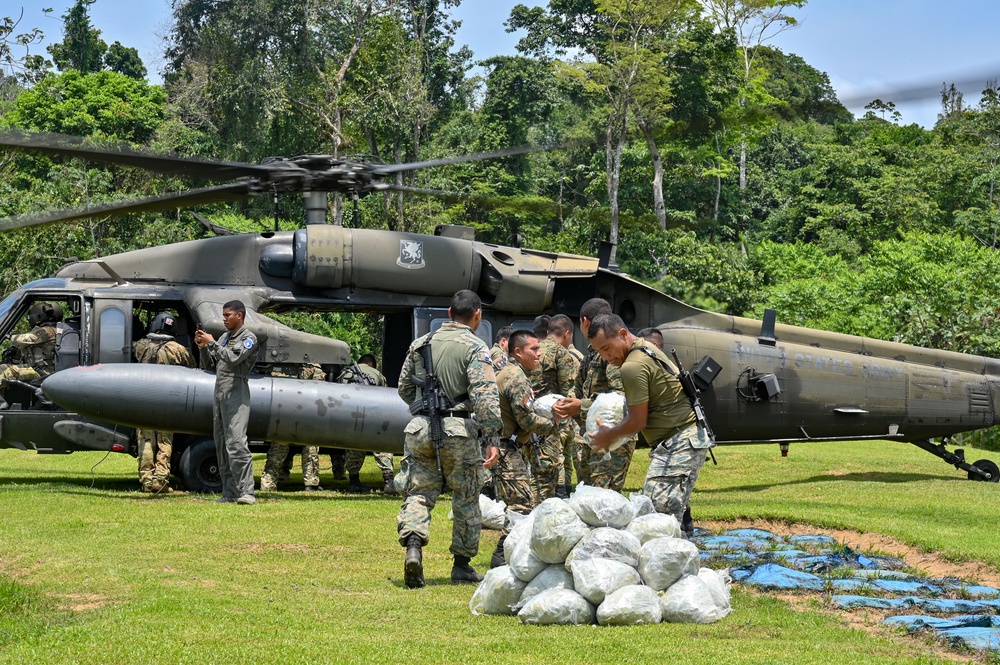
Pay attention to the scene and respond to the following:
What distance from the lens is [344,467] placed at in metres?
14.8

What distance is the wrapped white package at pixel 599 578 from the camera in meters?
6.37

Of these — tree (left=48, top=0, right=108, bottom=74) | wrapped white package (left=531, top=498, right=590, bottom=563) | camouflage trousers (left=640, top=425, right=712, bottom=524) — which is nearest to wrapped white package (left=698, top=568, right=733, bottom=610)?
wrapped white package (left=531, top=498, right=590, bottom=563)

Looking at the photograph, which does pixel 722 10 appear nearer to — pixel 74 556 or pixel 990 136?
pixel 990 136

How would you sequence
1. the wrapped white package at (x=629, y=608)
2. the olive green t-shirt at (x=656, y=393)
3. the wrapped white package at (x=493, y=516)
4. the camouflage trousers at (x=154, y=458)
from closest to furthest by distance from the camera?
the wrapped white package at (x=629, y=608) < the olive green t-shirt at (x=656, y=393) < the wrapped white package at (x=493, y=516) < the camouflage trousers at (x=154, y=458)

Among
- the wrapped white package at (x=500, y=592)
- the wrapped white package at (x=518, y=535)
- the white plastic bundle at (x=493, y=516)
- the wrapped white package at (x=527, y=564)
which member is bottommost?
the white plastic bundle at (x=493, y=516)

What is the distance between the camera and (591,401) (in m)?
9.90

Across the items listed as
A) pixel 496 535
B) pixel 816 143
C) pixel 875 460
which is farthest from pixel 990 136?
pixel 496 535

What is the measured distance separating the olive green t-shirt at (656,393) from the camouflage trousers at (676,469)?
0.08 metres

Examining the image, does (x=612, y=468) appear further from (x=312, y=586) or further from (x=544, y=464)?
(x=312, y=586)

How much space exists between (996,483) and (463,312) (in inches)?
390

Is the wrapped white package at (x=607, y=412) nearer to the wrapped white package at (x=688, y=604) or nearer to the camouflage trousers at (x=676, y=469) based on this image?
the camouflage trousers at (x=676, y=469)

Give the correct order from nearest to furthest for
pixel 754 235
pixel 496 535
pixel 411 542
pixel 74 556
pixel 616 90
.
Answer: pixel 411 542 < pixel 74 556 < pixel 496 535 < pixel 616 90 < pixel 754 235

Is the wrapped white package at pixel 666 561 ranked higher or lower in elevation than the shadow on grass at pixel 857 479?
higher

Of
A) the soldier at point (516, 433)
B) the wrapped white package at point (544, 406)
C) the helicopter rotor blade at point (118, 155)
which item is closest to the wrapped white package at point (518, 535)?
the soldier at point (516, 433)
